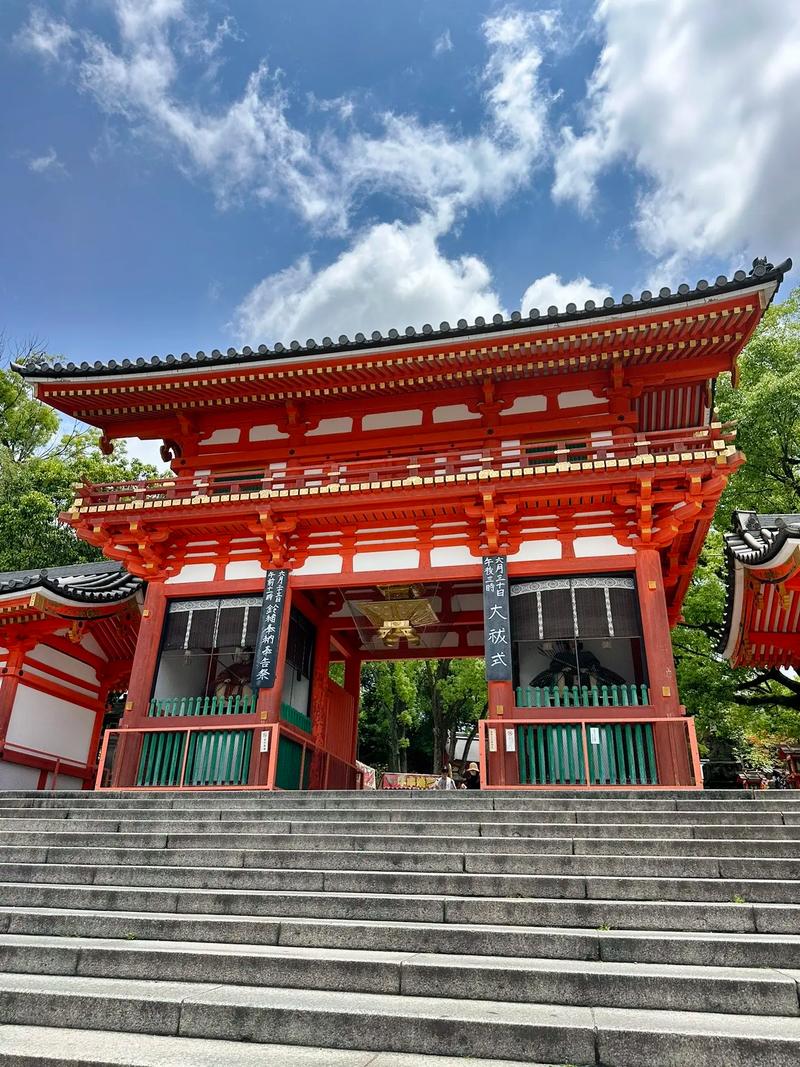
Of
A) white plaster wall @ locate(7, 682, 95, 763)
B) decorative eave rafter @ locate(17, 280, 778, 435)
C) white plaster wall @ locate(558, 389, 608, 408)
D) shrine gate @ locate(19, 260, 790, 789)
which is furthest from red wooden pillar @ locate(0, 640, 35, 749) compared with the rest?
white plaster wall @ locate(558, 389, 608, 408)

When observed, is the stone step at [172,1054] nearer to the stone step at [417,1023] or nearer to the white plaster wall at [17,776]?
the stone step at [417,1023]

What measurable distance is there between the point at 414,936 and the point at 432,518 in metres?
7.93

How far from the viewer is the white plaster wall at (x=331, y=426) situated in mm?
13453

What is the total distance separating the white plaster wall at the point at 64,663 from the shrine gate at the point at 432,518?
3210 mm

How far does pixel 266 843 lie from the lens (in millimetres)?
6395

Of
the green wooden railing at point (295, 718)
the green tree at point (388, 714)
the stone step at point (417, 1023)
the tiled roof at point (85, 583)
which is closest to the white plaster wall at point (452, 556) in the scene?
the green wooden railing at point (295, 718)

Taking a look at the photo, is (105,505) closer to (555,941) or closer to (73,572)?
(73,572)

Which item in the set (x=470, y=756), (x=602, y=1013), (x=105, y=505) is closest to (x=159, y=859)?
(x=602, y=1013)

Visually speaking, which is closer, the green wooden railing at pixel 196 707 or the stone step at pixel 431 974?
the stone step at pixel 431 974

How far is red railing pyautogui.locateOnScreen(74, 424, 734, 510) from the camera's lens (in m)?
10.8

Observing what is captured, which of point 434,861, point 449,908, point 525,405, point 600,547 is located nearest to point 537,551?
point 600,547

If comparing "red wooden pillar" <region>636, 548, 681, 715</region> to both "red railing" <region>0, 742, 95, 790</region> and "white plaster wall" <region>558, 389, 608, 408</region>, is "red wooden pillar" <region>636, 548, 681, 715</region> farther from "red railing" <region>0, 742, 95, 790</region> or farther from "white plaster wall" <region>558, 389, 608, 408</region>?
"red railing" <region>0, 742, 95, 790</region>

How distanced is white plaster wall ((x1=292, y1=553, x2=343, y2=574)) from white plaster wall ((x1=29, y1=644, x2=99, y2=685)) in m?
5.90

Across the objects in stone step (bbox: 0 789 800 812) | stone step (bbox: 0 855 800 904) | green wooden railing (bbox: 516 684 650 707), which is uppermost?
green wooden railing (bbox: 516 684 650 707)
